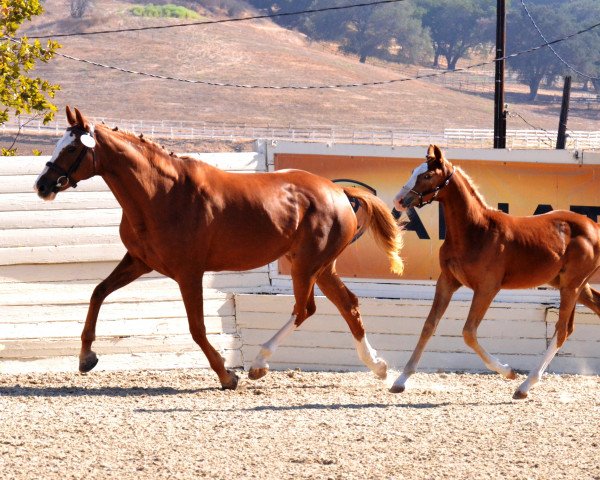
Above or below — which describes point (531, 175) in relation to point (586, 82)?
above

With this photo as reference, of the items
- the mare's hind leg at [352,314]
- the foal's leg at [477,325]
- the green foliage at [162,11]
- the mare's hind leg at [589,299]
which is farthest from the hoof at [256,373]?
the green foliage at [162,11]

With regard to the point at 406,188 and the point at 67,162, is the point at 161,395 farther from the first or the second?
the point at 406,188

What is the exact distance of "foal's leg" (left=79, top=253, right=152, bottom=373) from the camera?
354 inches

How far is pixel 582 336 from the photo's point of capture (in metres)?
10.7

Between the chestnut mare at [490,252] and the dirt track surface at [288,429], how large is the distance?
480 mm

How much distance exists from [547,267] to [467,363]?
1.62 meters

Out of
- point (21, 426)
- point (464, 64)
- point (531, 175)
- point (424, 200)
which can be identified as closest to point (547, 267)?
point (424, 200)

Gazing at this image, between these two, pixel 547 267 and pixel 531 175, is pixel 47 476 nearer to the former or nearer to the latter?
pixel 547 267

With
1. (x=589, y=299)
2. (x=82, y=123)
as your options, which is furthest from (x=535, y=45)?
(x=82, y=123)

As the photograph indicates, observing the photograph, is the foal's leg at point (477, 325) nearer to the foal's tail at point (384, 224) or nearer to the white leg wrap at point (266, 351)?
the foal's tail at point (384, 224)

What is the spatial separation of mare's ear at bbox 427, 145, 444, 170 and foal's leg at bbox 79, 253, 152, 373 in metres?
2.37

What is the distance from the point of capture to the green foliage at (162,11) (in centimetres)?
10425

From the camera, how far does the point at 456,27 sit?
391 feet

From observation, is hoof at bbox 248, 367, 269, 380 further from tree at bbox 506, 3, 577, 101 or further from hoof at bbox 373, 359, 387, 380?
tree at bbox 506, 3, 577, 101
